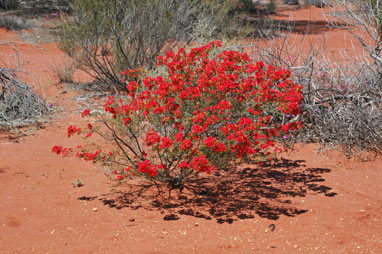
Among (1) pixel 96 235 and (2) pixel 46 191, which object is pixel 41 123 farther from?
(1) pixel 96 235

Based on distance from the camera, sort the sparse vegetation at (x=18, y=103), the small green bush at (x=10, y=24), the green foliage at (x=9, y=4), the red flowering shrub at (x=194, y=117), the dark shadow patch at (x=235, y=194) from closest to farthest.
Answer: the red flowering shrub at (x=194, y=117) → the dark shadow patch at (x=235, y=194) → the sparse vegetation at (x=18, y=103) → the small green bush at (x=10, y=24) → the green foliage at (x=9, y=4)

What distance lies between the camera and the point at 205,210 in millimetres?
4398

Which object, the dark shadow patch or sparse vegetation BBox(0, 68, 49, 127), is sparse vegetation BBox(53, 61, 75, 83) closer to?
sparse vegetation BBox(0, 68, 49, 127)

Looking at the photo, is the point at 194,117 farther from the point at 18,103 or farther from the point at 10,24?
the point at 10,24

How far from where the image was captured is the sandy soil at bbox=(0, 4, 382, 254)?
3801 mm

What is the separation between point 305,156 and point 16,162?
363 cm

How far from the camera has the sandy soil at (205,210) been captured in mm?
3801

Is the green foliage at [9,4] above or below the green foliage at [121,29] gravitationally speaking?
above

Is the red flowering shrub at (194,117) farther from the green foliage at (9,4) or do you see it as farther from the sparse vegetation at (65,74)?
the green foliage at (9,4)

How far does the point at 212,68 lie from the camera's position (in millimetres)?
4891

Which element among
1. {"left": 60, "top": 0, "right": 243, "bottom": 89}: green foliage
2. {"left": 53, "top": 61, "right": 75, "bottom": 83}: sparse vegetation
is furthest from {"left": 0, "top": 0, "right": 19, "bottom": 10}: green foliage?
{"left": 60, "top": 0, "right": 243, "bottom": 89}: green foliage

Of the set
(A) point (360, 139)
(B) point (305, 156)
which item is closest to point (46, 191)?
(B) point (305, 156)

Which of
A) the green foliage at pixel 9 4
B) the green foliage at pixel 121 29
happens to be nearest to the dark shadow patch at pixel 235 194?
the green foliage at pixel 121 29

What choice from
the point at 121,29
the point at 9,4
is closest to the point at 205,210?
the point at 121,29
